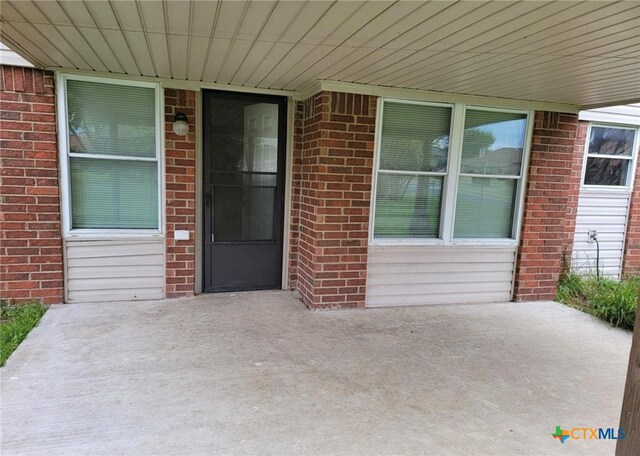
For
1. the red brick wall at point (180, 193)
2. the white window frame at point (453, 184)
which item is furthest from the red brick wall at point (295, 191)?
the red brick wall at point (180, 193)

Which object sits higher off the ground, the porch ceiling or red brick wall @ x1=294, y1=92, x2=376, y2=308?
the porch ceiling

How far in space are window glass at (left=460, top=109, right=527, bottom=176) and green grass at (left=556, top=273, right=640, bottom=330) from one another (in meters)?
1.68

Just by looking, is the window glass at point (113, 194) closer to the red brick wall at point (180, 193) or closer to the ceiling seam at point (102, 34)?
the red brick wall at point (180, 193)

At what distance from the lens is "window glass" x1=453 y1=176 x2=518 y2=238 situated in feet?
15.2

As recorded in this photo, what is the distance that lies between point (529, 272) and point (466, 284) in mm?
821

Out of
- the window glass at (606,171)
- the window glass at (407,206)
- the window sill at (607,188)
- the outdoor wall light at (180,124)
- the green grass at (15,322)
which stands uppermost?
the outdoor wall light at (180,124)

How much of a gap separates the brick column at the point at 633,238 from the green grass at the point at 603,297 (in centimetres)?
29

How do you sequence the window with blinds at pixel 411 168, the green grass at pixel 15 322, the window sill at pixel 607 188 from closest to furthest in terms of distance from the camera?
the green grass at pixel 15 322 < the window with blinds at pixel 411 168 < the window sill at pixel 607 188

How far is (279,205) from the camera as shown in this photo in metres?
4.71

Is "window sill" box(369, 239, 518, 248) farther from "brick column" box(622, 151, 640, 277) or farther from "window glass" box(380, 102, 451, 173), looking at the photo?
"brick column" box(622, 151, 640, 277)

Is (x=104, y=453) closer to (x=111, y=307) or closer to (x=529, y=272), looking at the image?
(x=111, y=307)

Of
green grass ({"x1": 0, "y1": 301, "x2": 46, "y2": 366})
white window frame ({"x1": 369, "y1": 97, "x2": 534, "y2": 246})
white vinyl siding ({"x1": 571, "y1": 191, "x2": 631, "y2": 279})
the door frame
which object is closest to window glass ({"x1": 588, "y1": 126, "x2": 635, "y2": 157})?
white vinyl siding ({"x1": 571, "y1": 191, "x2": 631, "y2": 279})

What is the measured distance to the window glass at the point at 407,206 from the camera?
173 inches

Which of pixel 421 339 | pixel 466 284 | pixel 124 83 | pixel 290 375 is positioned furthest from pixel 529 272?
pixel 124 83
